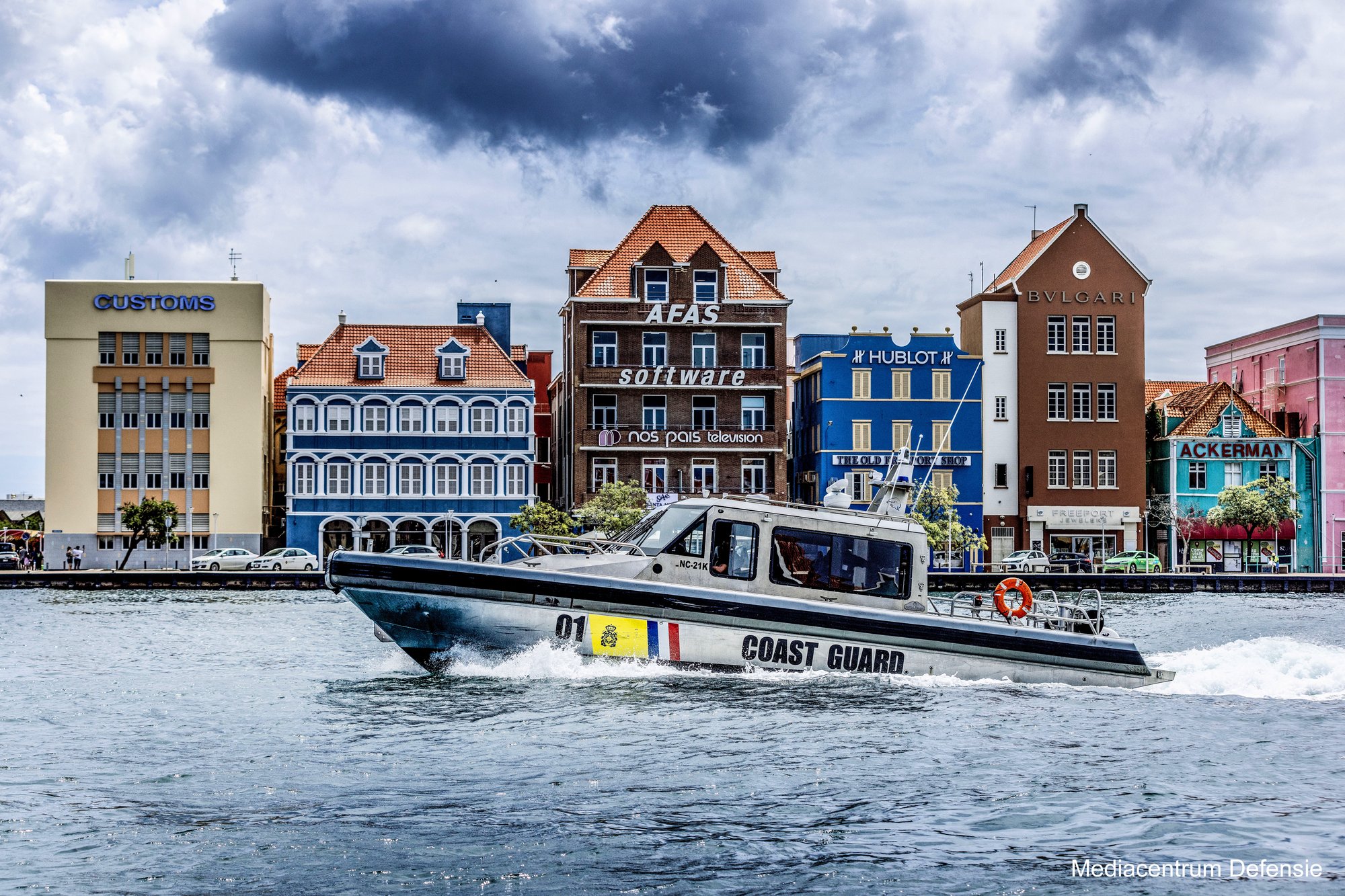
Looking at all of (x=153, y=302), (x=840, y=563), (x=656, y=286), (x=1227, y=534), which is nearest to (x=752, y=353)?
(x=656, y=286)

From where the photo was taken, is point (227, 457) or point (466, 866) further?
point (227, 457)

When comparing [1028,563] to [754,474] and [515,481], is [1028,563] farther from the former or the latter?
[515,481]

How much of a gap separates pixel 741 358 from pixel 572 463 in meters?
8.83

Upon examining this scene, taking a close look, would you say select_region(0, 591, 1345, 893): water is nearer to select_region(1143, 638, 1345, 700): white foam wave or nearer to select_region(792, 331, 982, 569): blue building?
select_region(1143, 638, 1345, 700): white foam wave

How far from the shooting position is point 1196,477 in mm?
70688

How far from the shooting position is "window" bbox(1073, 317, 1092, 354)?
68688mm

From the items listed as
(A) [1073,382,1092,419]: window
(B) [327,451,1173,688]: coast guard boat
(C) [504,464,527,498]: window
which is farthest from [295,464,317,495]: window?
(B) [327,451,1173,688]: coast guard boat

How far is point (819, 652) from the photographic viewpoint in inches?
752

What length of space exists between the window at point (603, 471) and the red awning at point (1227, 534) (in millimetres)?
28484

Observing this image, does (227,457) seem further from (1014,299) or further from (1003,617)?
(1003,617)

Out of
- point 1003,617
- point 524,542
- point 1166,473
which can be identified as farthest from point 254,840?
point 1166,473

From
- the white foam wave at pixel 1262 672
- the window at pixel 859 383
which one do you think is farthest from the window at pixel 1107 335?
the white foam wave at pixel 1262 672

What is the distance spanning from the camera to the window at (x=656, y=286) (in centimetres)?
6373

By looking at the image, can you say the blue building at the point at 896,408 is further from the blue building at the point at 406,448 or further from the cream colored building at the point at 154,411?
the cream colored building at the point at 154,411
